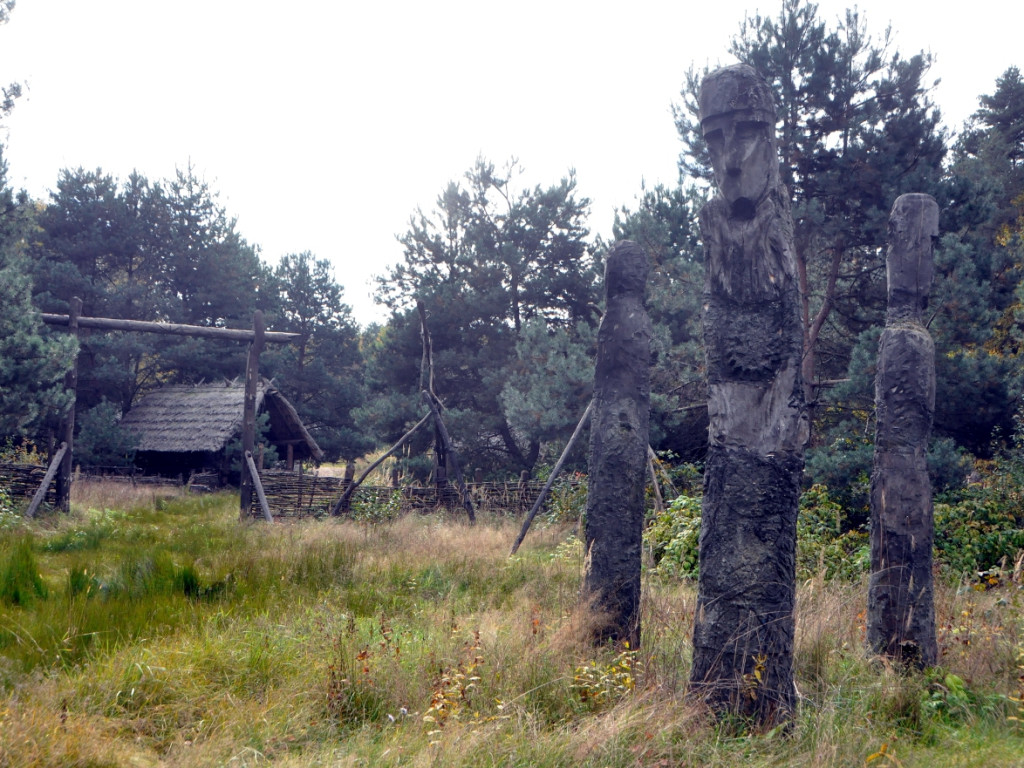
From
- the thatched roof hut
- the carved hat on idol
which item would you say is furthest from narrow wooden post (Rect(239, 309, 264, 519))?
the carved hat on idol

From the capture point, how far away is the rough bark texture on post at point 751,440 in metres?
3.89

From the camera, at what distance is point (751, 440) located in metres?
3.93

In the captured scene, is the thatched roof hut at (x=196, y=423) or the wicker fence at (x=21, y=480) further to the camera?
the thatched roof hut at (x=196, y=423)

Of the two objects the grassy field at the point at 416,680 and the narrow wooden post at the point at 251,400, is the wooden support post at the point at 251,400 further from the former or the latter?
the grassy field at the point at 416,680

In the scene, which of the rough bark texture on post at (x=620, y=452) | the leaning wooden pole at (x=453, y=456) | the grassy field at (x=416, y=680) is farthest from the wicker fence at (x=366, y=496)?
the rough bark texture on post at (x=620, y=452)

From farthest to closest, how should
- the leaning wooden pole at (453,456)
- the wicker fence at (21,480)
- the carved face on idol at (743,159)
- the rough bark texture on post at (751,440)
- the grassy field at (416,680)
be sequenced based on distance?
the wicker fence at (21,480), the leaning wooden pole at (453,456), the carved face on idol at (743,159), the rough bark texture on post at (751,440), the grassy field at (416,680)

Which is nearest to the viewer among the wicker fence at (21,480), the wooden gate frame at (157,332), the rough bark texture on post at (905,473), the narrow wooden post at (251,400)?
the rough bark texture on post at (905,473)

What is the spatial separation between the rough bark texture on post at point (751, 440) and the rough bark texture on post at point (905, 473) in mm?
1734

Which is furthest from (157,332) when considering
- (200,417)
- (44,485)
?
(200,417)

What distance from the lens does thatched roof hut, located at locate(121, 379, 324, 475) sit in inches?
894

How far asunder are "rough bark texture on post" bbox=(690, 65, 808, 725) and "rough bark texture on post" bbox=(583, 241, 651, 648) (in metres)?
1.56

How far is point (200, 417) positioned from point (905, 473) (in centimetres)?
2157

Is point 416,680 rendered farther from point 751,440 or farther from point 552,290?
point 552,290

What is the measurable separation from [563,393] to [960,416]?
8444 mm
